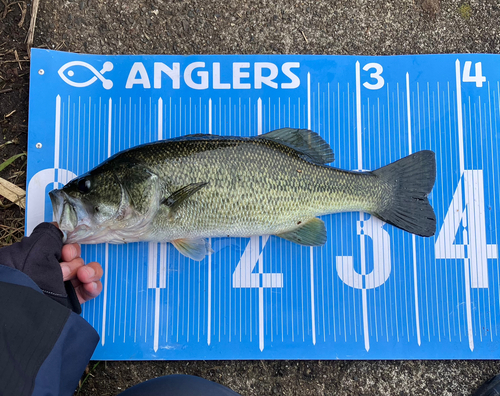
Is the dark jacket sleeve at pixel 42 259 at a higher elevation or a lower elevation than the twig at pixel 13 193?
lower

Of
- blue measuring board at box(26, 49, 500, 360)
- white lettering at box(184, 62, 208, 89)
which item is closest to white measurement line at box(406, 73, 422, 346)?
blue measuring board at box(26, 49, 500, 360)

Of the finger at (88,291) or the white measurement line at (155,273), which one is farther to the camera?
the white measurement line at (155,273)

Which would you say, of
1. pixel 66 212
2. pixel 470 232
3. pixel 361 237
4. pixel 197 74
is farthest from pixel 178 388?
pixel 470 232

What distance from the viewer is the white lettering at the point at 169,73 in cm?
267

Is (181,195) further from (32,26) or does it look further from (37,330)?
(32,26)

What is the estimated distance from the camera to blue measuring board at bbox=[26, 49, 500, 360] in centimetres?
253

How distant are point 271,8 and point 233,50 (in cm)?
46

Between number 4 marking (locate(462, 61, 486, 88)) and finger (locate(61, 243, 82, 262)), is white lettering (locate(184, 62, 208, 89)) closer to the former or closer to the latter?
finger (locate(61, 243, 82, 262))

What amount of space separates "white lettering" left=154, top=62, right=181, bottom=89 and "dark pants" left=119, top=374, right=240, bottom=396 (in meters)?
2.09

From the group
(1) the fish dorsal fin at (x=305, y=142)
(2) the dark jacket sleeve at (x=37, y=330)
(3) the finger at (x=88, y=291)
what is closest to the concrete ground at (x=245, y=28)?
(1) the fish dorsal fin at (x=305, y=142)

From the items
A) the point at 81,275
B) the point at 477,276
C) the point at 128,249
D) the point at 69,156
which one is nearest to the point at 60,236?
the point at 81,275

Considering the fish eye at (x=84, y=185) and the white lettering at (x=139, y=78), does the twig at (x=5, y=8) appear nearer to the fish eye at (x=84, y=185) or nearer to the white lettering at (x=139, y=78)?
the white lettering at (x=139, y=78)

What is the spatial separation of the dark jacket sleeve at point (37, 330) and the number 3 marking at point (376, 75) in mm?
2520

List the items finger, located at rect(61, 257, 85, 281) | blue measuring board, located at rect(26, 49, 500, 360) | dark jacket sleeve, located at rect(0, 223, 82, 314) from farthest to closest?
blue measuring board, located at rect(26, 49, 500, 360) → finger, located at rect(61, 257, 85, 281) → dark jacket sleeve, located at rect(0, 223, 82, 314)
